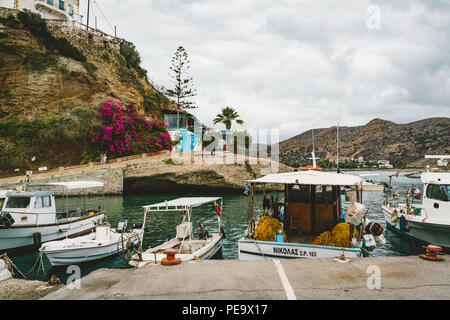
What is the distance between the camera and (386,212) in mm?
20062

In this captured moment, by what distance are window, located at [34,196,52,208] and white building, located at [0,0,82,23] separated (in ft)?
151

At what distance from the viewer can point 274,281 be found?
5.27 meters

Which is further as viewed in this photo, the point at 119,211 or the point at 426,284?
the point at 119,211

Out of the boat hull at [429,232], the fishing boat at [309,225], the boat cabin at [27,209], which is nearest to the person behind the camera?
the fishing boat at [309,225]

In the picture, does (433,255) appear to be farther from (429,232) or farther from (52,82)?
(52,82)

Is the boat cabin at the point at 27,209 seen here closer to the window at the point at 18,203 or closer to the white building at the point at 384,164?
the window at the point at 18,203

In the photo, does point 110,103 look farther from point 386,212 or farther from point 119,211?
point 386,212

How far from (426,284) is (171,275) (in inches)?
185

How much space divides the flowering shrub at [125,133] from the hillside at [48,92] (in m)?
1.79

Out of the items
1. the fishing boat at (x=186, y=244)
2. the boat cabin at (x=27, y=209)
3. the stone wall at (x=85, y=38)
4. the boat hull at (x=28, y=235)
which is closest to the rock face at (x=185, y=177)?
the boat hull at (x=28, y=235)

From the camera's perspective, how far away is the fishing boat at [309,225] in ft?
28.0

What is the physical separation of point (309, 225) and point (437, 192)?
8.06m
